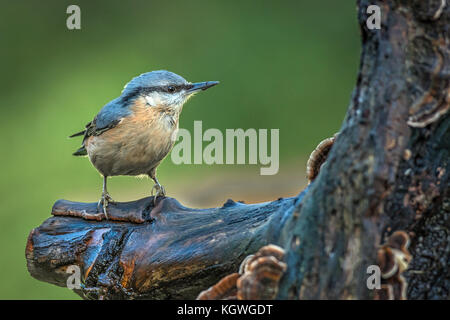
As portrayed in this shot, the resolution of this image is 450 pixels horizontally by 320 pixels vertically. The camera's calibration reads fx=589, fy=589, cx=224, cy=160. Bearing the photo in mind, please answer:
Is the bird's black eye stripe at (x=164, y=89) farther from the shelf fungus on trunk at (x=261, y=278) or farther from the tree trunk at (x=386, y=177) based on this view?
the shelf fungus on trunk at (x=261, y=278)

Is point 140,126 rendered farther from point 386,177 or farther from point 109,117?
point 386,177

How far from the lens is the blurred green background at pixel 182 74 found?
470cm

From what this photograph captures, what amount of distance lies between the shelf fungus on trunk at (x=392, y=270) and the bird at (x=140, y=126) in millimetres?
1548

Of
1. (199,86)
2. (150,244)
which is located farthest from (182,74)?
(150,244)

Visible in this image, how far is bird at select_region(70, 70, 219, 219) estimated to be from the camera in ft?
9.09

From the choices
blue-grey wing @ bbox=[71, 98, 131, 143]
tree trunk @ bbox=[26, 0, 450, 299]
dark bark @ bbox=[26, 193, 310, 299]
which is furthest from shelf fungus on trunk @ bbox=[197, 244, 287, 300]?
blue-grey wing @ bbox=[71, 98, 131, 143]

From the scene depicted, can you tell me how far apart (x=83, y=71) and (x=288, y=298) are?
4021mm

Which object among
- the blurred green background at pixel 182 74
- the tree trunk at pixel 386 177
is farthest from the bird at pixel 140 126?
the blurred green background at pixel 182 74

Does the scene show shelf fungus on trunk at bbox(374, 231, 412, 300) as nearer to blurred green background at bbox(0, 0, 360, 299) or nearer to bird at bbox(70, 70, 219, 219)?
bird at bbox(70, 70, 219, 219)

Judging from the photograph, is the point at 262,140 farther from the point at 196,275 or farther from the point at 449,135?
the point at 449,135

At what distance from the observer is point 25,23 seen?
5.28 m

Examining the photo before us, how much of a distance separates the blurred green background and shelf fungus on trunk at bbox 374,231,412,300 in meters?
3.11

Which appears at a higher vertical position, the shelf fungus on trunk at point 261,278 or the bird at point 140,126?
the bird at point 140,126
